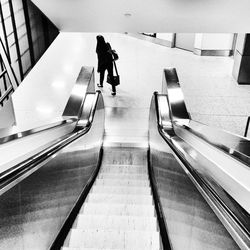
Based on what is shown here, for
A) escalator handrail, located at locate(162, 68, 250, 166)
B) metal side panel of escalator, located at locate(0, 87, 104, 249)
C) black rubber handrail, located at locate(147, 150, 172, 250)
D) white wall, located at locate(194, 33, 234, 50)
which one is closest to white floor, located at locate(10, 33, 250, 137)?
white wall, located at locate(194, 33, 234, 50)

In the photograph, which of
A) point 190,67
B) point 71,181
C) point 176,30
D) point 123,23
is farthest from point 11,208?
point 190,67

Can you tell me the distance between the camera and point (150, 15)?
17.7ft

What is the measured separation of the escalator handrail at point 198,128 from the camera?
8.09 ft

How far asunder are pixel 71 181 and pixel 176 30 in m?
4.14

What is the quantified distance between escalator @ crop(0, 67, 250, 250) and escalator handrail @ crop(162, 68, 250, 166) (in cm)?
3

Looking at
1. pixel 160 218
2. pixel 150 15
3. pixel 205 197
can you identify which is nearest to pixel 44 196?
pixel 160 218

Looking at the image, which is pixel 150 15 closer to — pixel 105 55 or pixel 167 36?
pixel 105 55

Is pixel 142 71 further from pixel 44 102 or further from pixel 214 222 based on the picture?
pixel 214 222

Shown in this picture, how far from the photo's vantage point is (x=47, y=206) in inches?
95.7

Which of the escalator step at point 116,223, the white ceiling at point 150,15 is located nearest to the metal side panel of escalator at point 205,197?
the escalator step at point 116,223

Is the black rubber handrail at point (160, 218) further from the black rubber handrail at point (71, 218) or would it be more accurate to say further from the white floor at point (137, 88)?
the white floor at point (137, 88)

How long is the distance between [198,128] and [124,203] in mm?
1420

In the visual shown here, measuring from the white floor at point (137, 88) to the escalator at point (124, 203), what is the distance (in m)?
1.49

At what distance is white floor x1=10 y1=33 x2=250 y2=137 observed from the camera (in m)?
6.38
